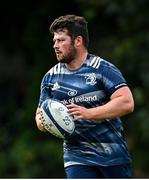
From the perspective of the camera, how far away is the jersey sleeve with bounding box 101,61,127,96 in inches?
309

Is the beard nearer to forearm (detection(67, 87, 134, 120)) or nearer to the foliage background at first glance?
forearm (detection(67, 87, 134, 120))

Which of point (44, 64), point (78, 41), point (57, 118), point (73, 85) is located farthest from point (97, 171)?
point (44, 64)

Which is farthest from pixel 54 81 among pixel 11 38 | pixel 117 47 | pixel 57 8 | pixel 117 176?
pixel 11 38

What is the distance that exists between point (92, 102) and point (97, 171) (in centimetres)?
55

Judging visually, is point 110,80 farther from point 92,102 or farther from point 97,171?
point 97,171

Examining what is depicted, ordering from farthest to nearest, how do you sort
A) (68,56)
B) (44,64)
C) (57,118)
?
(44,64) < (68,56) < (57,118)

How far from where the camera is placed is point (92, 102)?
26.0ft

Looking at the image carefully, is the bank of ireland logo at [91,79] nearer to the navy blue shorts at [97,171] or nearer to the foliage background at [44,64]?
the navy blue shorts at [97,171]

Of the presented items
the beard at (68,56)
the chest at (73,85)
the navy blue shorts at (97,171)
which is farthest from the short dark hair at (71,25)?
the navy blue shorts at (97,171)

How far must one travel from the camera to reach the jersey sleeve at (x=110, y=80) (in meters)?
7.86

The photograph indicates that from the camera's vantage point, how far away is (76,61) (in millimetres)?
8039

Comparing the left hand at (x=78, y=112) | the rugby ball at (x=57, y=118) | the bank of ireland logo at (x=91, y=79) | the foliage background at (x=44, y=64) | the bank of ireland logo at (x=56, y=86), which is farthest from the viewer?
the foliage background at (x=44, y=64)

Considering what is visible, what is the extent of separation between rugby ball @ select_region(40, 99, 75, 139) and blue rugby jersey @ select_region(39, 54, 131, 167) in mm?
87

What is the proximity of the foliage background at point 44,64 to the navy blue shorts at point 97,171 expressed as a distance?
890cm
